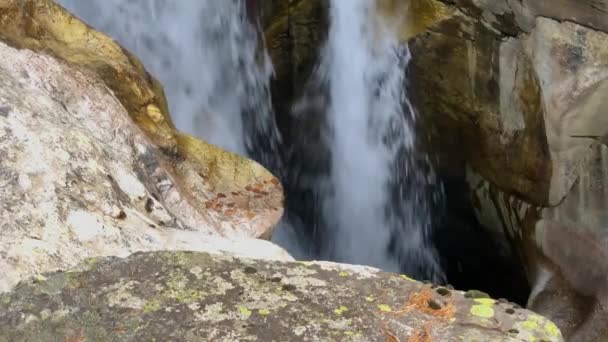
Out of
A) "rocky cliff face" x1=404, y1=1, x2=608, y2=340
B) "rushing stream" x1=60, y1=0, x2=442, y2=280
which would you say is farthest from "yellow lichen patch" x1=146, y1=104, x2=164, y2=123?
"rocky cliff face" x1=404, y1=1, x2=608, y2=340

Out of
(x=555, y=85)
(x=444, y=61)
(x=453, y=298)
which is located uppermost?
(x=444, y=61)

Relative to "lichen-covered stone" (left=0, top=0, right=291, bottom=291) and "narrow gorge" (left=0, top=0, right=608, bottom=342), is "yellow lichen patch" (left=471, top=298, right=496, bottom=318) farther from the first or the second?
"lichen-covered stone" (left=0, top=0, right=291, bottom=291)

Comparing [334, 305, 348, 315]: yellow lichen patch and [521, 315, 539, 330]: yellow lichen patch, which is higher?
[334, 305, 348, 315]: yellow lichen patch

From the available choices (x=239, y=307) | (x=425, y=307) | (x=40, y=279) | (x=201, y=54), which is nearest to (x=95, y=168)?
(x=40, y=279)

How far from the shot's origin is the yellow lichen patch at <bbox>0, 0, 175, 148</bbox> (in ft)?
17.2

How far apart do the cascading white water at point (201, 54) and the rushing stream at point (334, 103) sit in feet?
0.05

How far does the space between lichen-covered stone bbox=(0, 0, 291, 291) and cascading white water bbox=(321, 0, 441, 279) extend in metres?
3.08

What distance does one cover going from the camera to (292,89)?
31.3 ft

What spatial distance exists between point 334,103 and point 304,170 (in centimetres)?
112

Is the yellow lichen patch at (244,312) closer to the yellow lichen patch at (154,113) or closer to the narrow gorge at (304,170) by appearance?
the narrow gorge at (304,170)

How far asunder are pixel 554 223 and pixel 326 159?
3487 mm

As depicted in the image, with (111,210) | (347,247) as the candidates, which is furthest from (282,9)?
(111,210)

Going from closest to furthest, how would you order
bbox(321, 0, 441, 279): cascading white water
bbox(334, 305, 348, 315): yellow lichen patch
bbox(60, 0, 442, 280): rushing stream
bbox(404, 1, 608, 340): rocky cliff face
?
bbox(334, 305, 348, 315): yellow lichen patch < bbox(404, 1, 608, 340): rocky cliff face < bbox(321, 0, 441, 279): cascading white water < bbox(60, 0, 442, 280): rushing stream

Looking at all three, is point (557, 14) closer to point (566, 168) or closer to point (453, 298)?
point (566, 168)
